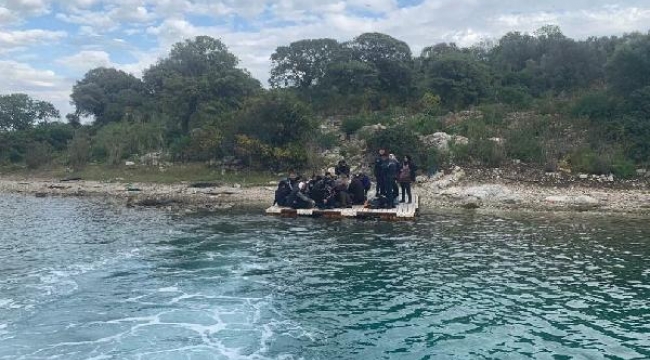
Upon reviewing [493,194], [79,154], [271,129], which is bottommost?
[493,194]

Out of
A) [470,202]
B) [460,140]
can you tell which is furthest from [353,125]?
[470,202]

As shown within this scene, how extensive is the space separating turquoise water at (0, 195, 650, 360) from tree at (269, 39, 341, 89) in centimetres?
3948

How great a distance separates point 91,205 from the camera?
35.2 metres

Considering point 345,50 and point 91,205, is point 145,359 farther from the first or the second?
point 345,50

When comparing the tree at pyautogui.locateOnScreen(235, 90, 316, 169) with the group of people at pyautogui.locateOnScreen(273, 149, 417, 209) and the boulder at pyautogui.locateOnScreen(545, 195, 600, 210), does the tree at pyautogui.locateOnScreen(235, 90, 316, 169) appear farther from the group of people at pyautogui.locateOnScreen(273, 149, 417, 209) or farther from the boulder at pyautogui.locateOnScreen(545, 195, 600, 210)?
the boulder at pyautogui.locateOnScreen(545, 195, 600, 210)

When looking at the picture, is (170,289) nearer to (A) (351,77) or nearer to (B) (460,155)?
(B) (460,155)

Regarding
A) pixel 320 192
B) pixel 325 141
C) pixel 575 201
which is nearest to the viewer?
pixel 320 192

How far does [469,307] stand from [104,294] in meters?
9.89

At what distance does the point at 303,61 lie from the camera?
64.9 m

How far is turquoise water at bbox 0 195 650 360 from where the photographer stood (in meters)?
13.0

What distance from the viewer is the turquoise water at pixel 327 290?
13.0 meters

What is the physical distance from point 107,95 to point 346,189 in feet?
185

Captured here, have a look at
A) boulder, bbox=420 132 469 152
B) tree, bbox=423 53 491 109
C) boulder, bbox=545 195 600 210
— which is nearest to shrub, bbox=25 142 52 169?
boulder, bbox=420 132 469 152

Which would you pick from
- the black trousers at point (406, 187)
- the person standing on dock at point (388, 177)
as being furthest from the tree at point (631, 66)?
the person standing on dock at point (388, 177)
